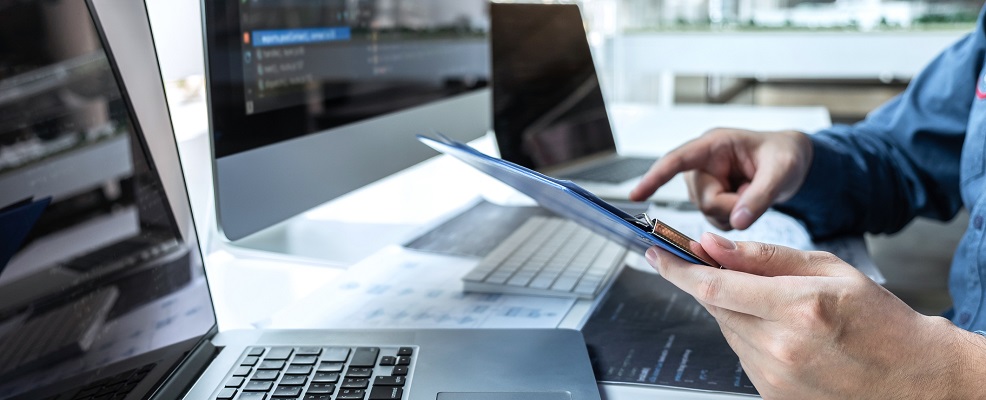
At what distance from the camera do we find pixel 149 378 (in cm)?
49

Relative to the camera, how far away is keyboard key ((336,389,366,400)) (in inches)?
19.2

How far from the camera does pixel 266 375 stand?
521mm

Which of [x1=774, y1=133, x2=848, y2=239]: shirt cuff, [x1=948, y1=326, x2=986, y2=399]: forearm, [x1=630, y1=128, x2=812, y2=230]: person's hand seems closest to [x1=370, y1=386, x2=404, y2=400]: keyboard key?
[x1=948, y1=326, x2=986, y2=399]: forearm

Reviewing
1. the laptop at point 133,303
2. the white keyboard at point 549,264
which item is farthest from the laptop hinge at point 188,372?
the white keyboard at point 549,264

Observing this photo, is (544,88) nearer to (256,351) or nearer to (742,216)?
(742,216)

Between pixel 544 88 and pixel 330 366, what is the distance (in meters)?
0.93

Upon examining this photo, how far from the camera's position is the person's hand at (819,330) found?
45 centimetres

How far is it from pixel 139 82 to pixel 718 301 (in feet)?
1.52

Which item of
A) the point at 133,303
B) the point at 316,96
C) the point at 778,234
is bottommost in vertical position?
the point at 778,234

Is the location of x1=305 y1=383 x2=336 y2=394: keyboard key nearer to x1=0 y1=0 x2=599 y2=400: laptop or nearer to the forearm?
x1=0 y1=0 x2=599 y2=400: laptop

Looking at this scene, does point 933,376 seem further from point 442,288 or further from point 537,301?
point 442,288

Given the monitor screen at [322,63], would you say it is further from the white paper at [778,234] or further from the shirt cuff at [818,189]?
the shirt cuff at [818,189]

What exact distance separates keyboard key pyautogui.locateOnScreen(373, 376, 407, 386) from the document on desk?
16cm

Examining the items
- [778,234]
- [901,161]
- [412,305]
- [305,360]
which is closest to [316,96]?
[412,305]
